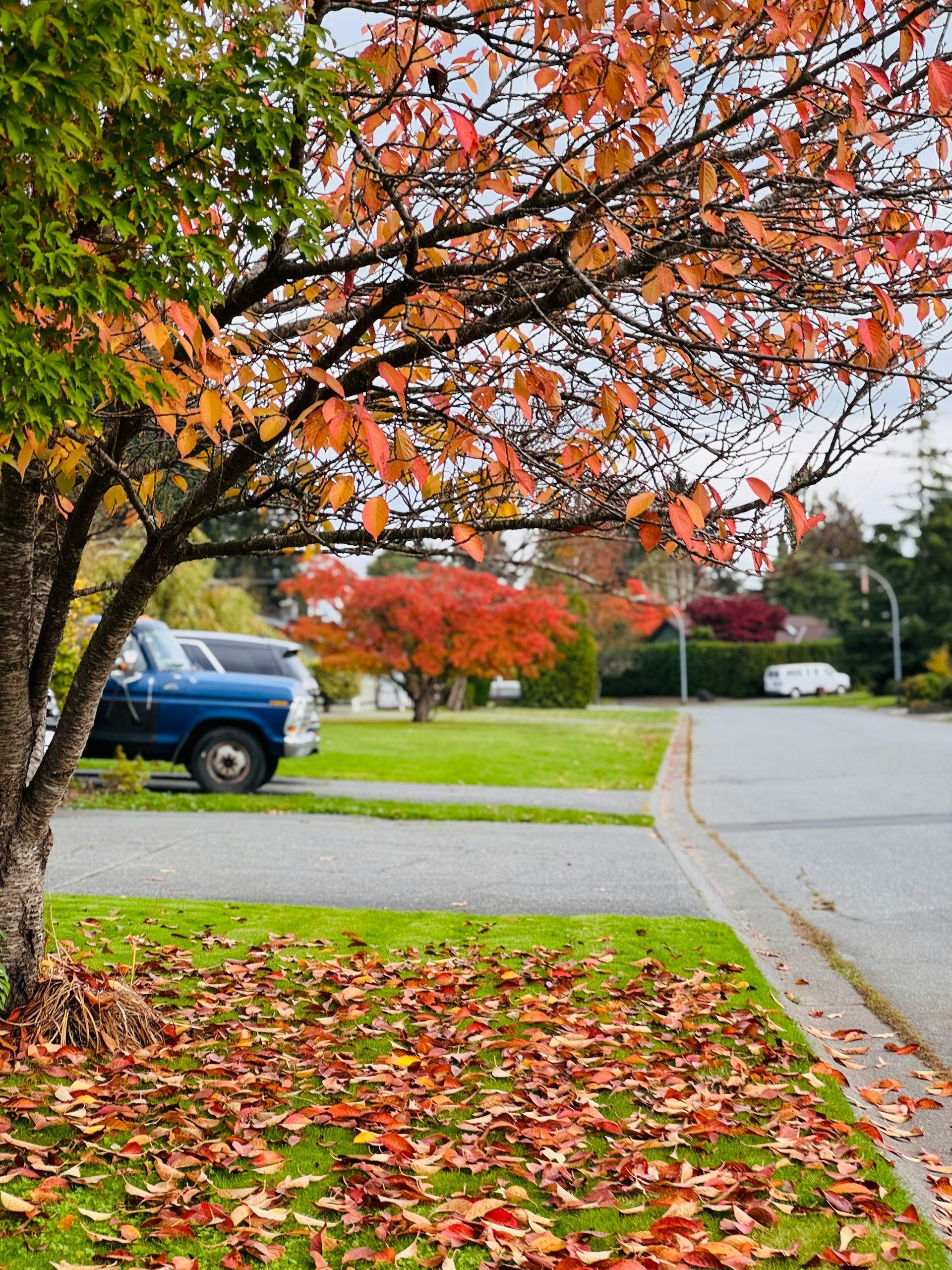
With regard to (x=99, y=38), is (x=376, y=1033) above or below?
below

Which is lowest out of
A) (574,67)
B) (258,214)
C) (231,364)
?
(231,364)

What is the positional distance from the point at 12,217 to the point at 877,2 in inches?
101

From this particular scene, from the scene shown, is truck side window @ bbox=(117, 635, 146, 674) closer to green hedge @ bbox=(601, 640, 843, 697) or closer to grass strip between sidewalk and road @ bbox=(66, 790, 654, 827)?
grass strip between sidewalk and road @ bbox=(66, 790, 654, 827)

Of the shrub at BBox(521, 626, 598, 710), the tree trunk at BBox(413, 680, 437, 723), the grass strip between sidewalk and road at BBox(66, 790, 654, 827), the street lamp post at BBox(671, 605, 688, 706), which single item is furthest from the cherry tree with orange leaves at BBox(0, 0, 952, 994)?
the street lamp post at BBox(671, 605, 688, 706)

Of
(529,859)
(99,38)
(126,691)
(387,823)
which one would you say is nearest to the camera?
(99,38)

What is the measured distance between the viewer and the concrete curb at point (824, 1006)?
377 cm

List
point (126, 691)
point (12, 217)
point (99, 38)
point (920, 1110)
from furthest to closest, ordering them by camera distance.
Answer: point (126, 691)
point (920, 1110)
point (12, 217)
point (99, 38)

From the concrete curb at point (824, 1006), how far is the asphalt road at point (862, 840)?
0.68ft

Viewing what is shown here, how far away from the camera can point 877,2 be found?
135 inches

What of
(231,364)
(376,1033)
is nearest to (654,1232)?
(376,1033)

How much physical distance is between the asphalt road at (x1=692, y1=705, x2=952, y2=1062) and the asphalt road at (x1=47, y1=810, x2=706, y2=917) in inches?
41.7

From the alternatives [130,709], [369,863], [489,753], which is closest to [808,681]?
[489,753]

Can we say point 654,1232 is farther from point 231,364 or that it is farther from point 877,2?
point 877,2

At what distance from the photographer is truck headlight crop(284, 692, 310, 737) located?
567 inches
